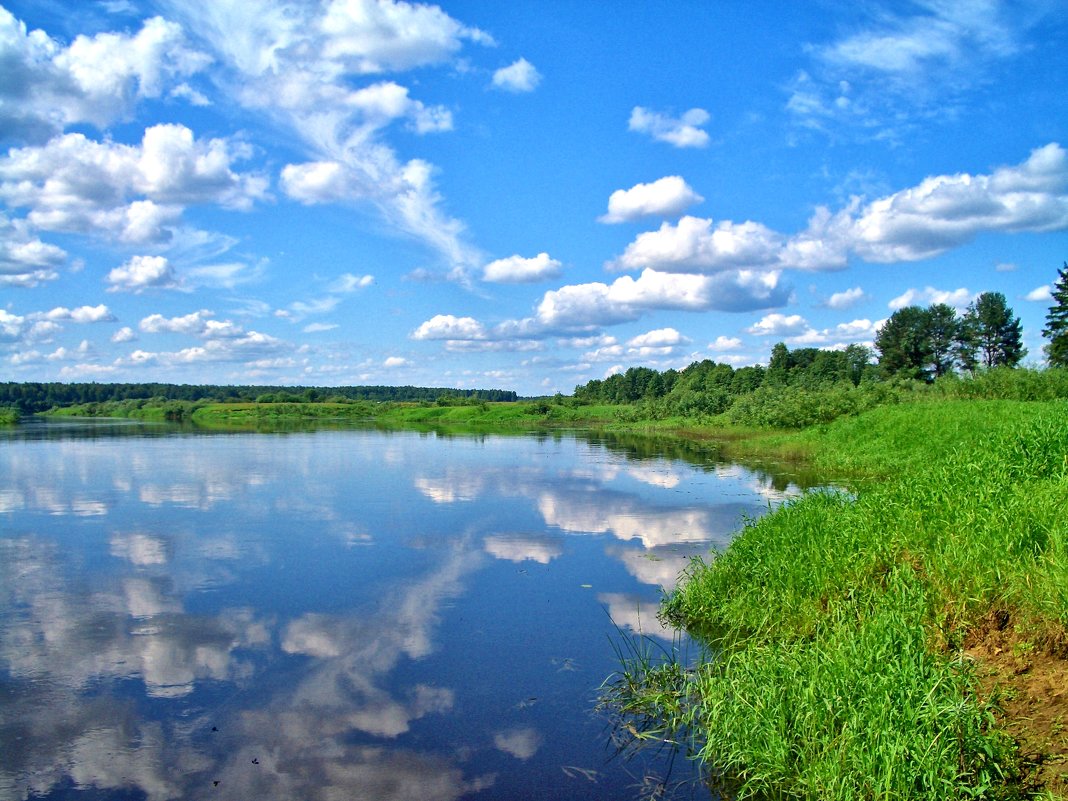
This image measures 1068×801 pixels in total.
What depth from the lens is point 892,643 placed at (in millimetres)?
6227

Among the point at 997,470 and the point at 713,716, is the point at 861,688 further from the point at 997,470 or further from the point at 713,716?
the point at 997,470

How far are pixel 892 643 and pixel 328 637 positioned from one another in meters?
6.35

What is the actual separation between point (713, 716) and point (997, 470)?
684 centimetres

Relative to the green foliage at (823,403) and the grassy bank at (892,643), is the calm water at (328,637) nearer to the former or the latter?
the grassy bank at (892,643)

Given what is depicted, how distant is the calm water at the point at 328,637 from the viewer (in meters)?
6.22

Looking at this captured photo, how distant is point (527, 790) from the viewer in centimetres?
595

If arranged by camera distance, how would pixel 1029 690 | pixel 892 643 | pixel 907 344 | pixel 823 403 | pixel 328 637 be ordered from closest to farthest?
1. pixel 1029 690
2. pixel 892 643
3. pixel 328 637
4. pixel 823 403
5. pixel 907 344

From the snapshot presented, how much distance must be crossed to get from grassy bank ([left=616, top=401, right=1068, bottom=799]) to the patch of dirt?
1cm

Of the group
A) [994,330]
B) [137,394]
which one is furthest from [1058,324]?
[137,394]

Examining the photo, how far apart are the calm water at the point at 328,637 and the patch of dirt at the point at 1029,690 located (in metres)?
2.42

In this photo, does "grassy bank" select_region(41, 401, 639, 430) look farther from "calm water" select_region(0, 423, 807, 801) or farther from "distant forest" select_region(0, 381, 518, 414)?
"calm water" select_region(0, 423, 807, 801)

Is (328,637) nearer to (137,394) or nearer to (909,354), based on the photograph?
(909,354)

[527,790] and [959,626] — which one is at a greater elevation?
[959,626]

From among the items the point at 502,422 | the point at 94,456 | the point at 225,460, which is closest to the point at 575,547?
the point at 225,460
